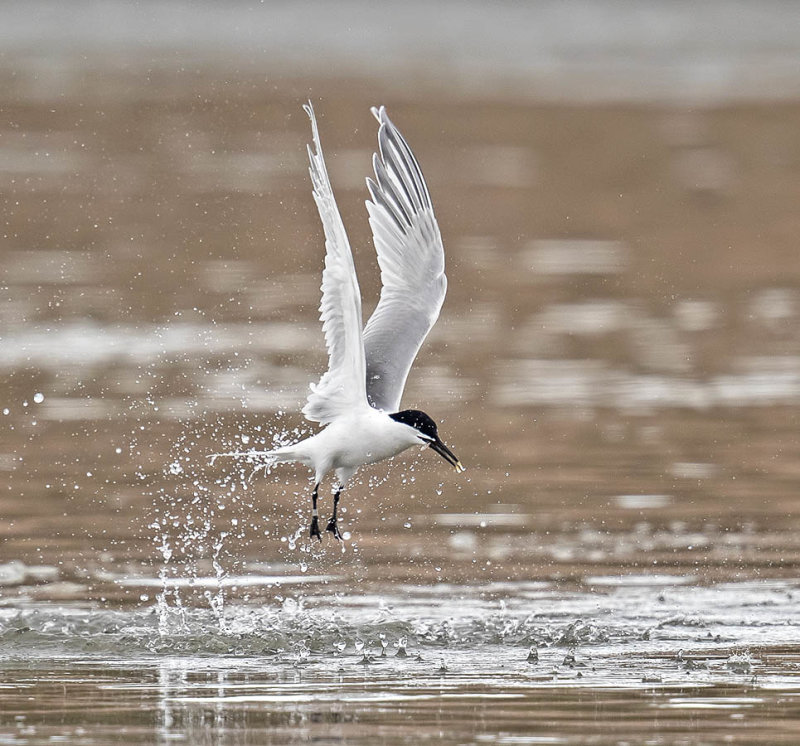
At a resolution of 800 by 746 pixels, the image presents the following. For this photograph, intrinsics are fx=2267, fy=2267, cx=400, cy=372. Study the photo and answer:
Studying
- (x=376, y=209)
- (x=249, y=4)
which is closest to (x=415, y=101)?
(x=249, y=4)

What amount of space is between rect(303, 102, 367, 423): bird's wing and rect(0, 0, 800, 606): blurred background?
1.13m

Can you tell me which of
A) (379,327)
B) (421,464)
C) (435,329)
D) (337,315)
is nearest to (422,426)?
(337,315)

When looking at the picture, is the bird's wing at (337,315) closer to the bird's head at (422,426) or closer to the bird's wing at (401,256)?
the bird's head at (422,426)

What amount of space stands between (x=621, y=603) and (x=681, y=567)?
38.3 inches

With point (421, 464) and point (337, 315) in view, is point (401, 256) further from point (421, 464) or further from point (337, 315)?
point (421, 464)

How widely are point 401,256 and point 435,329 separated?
282 inches

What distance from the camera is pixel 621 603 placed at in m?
11.5

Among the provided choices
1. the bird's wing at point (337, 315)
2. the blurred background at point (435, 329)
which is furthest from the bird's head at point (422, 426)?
the blurred background at point (435, 329)

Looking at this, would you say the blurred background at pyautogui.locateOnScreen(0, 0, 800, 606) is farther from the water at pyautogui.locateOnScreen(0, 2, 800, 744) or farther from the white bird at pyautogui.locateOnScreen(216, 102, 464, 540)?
the white bird at pyautogui.locateOnScreen(216, 102, 464, 540)

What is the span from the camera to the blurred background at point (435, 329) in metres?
13.0

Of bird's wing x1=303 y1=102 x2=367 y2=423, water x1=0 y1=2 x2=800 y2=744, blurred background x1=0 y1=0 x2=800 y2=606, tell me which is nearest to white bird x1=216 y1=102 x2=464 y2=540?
bird's wing x1=303 y1=102 x2=367 y2=423

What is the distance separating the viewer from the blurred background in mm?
13008

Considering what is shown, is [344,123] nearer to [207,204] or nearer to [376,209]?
[207,204]

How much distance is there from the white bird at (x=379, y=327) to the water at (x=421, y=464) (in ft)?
2.59
